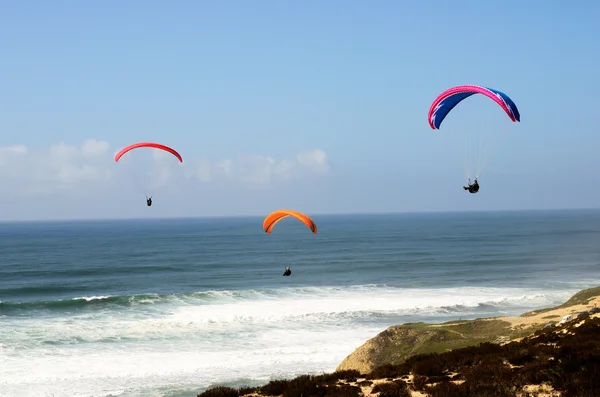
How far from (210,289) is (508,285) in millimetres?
27909

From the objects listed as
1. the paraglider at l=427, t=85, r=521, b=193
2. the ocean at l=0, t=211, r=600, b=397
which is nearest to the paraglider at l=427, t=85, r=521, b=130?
the paraglider at l=427, t=85, r=521, b=193

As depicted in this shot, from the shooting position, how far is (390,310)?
44000 millimetres

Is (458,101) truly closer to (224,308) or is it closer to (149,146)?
(149,146)

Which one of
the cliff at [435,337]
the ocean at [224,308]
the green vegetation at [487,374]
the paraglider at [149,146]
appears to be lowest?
the ocean at [224,308]

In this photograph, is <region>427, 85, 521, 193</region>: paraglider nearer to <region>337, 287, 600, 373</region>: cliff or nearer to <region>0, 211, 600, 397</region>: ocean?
<region>337, 287, 600, 373</region>: cliff

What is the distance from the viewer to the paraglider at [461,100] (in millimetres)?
21312

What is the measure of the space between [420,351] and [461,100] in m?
10.1

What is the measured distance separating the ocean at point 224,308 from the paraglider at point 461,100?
11751mm

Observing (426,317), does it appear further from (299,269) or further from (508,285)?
(299,269)

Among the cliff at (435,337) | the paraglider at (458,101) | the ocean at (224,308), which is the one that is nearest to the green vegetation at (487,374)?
the cliff at (435,337)

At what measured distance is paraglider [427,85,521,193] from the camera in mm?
21312

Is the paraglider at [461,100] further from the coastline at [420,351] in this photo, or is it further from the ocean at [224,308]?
the ocean at [224,308]

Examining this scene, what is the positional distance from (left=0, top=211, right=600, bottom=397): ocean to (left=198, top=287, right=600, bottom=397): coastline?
12.2 feet

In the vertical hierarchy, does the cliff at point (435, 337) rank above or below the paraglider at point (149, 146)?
below
